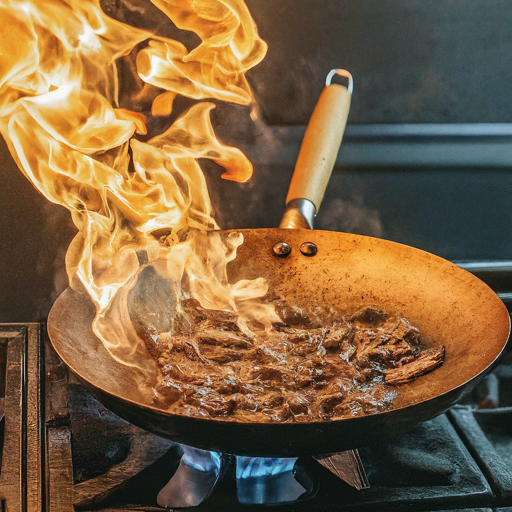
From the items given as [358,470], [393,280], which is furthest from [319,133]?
[358,470]

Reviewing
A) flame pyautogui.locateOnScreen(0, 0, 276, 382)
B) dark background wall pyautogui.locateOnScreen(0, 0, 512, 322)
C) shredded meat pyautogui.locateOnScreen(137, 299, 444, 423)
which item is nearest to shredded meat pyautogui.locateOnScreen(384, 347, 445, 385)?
shredded meat pyautogui.locateOnScreen(137, 299, 444, 423)

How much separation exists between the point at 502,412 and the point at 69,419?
1633 millimetres

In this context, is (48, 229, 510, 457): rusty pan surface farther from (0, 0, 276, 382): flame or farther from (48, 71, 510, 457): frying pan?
(0, 0, 276, 382): flame

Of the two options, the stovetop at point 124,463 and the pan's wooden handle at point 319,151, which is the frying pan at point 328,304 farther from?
the stovetop at point 124,463

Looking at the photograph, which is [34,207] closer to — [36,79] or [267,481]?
[36,79]

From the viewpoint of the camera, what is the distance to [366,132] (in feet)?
7.48

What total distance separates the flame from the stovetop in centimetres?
35

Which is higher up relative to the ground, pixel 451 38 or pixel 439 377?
pixel 451 38

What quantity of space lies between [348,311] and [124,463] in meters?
0.83

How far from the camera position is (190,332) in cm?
151

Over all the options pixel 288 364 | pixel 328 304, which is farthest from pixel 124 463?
pixel 328 304

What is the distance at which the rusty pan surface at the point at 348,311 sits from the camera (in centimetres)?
92

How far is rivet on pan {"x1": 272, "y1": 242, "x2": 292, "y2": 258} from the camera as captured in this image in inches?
71.4

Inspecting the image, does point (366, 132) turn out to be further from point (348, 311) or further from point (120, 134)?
point (120, 134)
